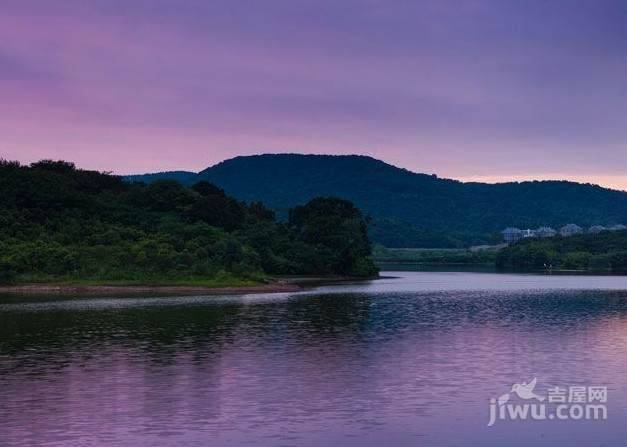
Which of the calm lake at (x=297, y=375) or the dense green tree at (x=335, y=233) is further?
the dense green tree at (x=335, y=233)

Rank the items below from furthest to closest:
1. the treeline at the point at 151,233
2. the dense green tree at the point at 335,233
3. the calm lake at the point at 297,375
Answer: the dense green tree at the point at 335,233
the treeline at the point at 151,233
the calm lake at the point at 297,375

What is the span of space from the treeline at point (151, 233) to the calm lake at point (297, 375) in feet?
159

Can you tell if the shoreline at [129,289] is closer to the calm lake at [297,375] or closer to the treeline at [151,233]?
the treeline at [151,233]

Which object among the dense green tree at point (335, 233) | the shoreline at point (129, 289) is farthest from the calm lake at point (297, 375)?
the dense green tree at point (335, 233)

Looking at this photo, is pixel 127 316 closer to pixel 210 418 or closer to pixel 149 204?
pixel 210 418

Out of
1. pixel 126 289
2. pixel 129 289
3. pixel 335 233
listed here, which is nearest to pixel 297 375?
pixel 126 289

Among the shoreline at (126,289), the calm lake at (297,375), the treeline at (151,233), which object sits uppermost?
the treeline at (151,233)

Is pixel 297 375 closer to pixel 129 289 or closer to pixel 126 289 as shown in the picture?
pixel 126 289

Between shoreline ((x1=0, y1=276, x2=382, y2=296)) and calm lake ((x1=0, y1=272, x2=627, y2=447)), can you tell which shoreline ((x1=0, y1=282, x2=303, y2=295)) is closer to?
shoreline ((x1=0, y1=276, x2=382, y2=296))

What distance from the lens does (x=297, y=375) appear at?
34.3m

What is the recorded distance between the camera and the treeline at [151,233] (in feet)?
377

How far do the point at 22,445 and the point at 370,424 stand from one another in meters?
10.5

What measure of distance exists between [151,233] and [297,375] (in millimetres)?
107021

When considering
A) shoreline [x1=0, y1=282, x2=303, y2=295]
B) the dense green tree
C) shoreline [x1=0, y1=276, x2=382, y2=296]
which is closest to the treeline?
the dense green tree
